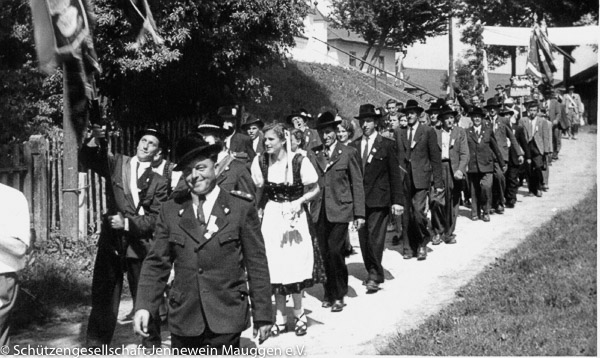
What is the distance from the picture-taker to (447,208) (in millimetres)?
11633

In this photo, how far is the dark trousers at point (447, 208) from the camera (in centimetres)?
1145

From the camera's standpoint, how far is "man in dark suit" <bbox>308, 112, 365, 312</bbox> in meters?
8.01

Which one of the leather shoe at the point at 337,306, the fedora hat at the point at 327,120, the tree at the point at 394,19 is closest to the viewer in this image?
the leather shoe at the point at 337,306

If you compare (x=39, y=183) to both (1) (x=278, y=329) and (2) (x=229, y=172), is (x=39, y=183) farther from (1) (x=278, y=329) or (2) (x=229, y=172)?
(1) (x=278, y=329)

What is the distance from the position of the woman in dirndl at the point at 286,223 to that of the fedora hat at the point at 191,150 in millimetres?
2443

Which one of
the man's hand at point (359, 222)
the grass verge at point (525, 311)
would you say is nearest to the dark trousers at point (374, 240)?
the man's hand at point (359, 222)

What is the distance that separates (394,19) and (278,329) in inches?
353

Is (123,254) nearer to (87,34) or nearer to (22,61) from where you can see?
(87,34)

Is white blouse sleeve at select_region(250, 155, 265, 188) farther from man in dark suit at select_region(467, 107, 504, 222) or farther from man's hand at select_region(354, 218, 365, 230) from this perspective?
man in dark suit at select_region(467, 107, 504, 222)

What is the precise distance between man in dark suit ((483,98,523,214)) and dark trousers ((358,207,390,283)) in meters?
5.77

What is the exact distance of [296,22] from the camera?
14.8 meters

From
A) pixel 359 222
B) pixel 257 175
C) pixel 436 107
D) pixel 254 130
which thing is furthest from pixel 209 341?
pixel 436 107

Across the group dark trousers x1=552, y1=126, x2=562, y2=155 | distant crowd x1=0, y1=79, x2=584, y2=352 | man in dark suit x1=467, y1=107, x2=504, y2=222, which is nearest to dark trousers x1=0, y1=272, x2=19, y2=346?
distant crowd x1=0, y1=79, x2=584, y2=352

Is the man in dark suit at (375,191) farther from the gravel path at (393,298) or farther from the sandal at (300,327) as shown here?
the sandal at (300,327)
